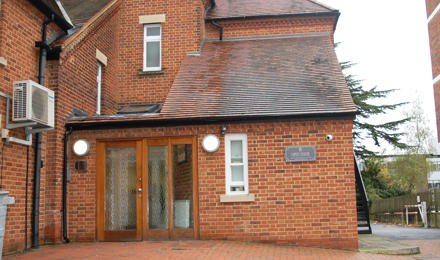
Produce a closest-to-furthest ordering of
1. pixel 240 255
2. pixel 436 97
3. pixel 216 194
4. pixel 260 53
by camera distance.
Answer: pixel 240 255 < pixel 216 194 < pixel 260 53 < pixel 436 97

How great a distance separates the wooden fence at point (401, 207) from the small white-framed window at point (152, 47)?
497 inches

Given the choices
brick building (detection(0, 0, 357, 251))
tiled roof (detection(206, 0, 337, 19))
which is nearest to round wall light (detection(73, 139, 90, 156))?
brick building (detection(0, 0, 357, 251))

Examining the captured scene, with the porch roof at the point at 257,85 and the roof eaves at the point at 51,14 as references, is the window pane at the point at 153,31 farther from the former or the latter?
the roof eaves at the point at 51,14

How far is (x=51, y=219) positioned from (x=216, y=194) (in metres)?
3.73

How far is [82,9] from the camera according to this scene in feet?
45.1

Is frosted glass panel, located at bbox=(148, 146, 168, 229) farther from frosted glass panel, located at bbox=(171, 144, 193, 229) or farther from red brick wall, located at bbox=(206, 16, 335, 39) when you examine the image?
red brick wall, located at bbox=(206, 16, 335, 39)

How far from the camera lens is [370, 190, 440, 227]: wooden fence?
61.5 feet

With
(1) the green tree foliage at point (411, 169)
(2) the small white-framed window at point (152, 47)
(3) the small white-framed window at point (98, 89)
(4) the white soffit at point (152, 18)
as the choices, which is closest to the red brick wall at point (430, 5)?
(4) the white soffit at point (152, 18)

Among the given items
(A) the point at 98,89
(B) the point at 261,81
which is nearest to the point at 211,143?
(B) the point at 261,81

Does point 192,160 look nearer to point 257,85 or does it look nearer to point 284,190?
point 284,190

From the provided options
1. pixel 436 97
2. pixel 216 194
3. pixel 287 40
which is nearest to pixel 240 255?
pixel 216 194

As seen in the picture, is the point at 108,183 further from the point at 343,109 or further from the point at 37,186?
the point at 343,109

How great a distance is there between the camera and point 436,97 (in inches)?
695

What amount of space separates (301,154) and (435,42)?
10504 mm
